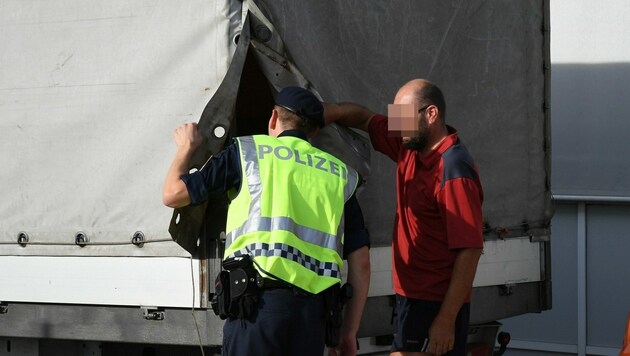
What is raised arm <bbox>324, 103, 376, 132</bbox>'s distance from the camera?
4719 millimetres

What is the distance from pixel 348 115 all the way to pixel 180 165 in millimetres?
1016

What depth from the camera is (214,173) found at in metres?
4.11

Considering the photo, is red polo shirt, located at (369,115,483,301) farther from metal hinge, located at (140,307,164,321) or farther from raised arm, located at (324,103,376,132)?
metal hinge, located at (140,307,164,321)

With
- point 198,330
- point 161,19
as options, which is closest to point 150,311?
point 198,330

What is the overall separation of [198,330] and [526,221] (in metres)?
2.33

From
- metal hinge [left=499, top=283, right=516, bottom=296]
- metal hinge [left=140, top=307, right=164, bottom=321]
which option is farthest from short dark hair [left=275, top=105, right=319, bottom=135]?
metal hinge [left=499, top=283, right=516, bottom=296]

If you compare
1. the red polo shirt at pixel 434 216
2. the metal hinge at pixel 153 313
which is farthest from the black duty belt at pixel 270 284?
the metal hinge at pixel 153 313

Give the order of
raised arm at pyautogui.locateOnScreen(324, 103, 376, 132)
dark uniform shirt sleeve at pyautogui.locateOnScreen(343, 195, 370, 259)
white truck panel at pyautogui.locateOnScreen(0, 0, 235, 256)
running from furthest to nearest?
raised arm at pyautogui.locateOnScreen(324, 103, 376, 132)
white truck panel at pyautogui.locateOnScreen(0, 0, 235, 256)
dark uniform shirt sleeve at pyautogui.locateOnScreen(343, 195, 370, 259)

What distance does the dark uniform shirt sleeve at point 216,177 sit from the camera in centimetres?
407

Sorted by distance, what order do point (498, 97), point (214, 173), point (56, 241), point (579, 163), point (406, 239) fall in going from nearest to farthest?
point (214, 173) < point (406, 239) < point (56, 241) < point (498, 97) < point (579, 163)

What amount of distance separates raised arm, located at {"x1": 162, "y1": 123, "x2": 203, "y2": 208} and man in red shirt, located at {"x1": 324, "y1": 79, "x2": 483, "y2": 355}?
690mm

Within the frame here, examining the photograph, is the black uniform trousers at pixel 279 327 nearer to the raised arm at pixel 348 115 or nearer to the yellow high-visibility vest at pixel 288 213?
the yellow high-visibility vest at pixel 288 213

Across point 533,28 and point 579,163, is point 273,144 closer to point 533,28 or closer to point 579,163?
point 533,28

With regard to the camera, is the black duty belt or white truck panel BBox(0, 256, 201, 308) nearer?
the black duty belt
